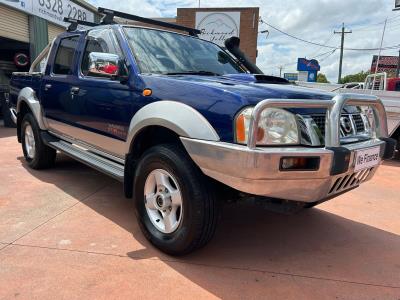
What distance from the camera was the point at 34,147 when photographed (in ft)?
18.2

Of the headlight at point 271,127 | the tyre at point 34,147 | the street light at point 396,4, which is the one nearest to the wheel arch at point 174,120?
the headlight at point 271,127

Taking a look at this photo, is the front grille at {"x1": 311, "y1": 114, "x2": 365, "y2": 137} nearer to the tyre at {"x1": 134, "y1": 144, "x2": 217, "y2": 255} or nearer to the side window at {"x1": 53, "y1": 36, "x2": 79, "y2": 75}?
the tyre at {"x1": 134, "y1": 144, "x2": 217, "y2": 255}

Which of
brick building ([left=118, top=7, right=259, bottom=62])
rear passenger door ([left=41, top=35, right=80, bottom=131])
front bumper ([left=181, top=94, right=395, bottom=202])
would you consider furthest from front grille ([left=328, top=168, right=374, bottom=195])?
brick building ([left=118, top=7, right=259, bottom=62])

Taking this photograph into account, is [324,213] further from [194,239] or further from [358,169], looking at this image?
[194,239]

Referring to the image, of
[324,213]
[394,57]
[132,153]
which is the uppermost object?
[394,57]

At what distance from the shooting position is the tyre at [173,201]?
9.29 feet

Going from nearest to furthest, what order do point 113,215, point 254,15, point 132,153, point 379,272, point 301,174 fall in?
1. point 301,174
2. point 379,272
3. point 132,153
4. point 113,215
5. point 254,15

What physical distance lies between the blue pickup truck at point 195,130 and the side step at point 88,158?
17mm

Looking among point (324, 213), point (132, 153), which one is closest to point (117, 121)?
point (132, 153)

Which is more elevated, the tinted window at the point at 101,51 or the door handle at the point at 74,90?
the tinted window at the point at 101,51

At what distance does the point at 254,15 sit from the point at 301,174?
73.1ft

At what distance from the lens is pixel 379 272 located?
303cm

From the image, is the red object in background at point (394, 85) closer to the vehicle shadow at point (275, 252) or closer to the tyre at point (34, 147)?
the vehicle shadow at point (275, 252)

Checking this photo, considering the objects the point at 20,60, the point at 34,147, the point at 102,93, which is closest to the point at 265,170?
the point at 102,93
